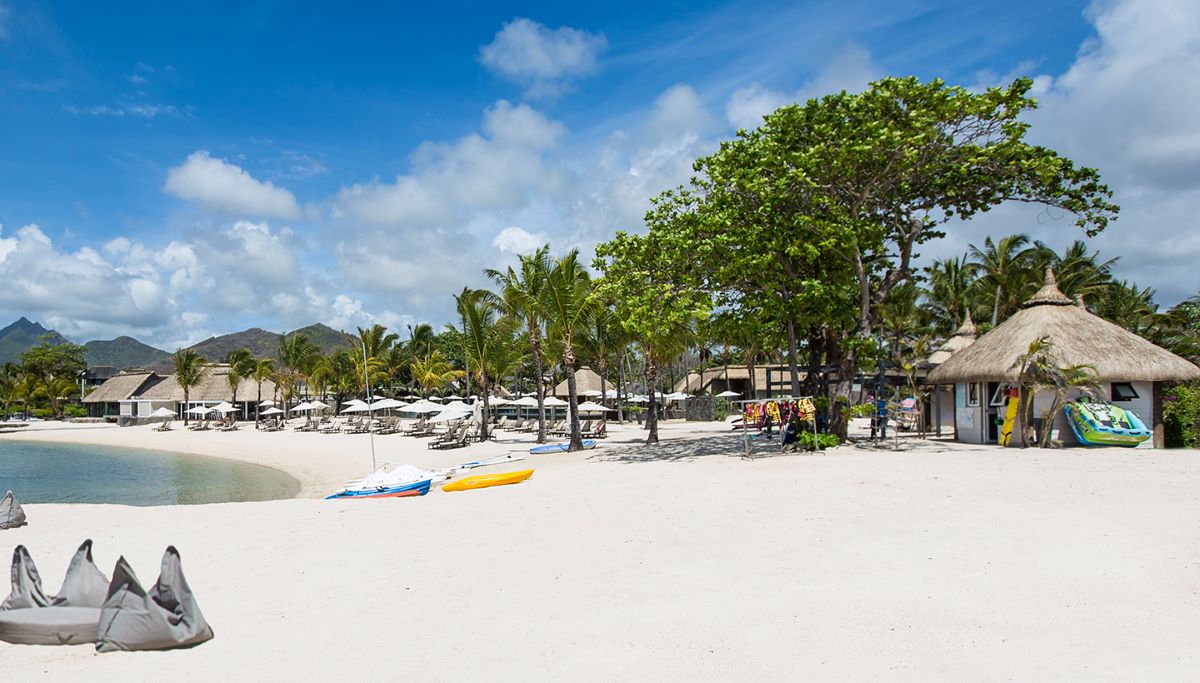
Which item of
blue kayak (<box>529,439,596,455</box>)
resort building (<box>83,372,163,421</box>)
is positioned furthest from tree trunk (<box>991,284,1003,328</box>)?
resort building (<box>83,372,163,421</box>)

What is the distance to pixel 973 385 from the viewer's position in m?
18.8

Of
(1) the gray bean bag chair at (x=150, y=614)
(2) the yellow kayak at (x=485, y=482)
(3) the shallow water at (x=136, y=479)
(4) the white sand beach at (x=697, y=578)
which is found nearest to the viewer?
(4) the white sand beach at (x=697, y=578)

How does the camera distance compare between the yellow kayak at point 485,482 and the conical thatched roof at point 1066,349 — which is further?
the conical thatched roof at point 1066,349

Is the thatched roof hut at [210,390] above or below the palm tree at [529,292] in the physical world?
below

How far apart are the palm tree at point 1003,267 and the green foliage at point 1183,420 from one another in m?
16.7

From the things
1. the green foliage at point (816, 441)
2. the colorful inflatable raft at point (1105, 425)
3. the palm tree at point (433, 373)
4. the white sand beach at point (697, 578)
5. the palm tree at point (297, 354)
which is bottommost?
the white sand beach at point (697, 578)

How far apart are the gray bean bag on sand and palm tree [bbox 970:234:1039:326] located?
34.1 m

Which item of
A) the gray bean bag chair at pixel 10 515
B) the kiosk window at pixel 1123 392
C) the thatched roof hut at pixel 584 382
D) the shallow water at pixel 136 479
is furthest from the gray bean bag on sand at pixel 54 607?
the thatched roof hut at pixel 584 382

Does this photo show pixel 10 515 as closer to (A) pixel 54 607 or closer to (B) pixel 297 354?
(A) pixel 54 607

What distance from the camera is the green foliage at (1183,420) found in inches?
624

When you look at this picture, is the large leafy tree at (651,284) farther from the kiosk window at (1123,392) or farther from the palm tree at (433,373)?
the palm tree at (433,373)

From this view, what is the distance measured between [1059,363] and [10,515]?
798 inches

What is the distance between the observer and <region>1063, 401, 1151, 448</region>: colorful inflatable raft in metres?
15.3

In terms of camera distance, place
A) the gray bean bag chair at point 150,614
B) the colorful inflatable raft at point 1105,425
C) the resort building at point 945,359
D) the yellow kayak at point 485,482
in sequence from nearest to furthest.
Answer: the gray bean bag chair at point 150,614 < the yellow kayak at point 485,482 < the colorful inflatable raft at point 1105,425 < the resort building at point 945,359
